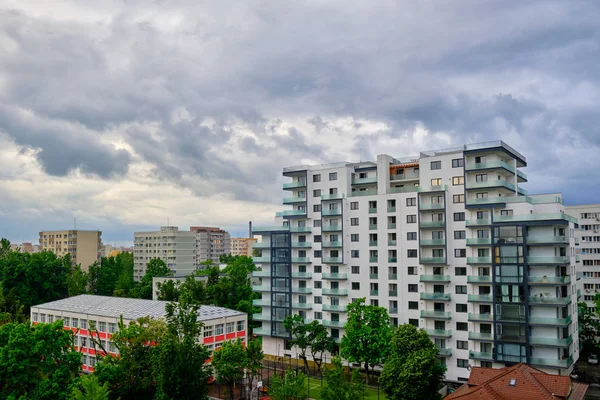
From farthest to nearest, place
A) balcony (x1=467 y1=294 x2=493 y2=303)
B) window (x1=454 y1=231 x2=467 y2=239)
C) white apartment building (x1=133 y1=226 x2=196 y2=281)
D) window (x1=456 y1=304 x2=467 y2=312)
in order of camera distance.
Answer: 1. white apartment building (x1=133 y1=226 x2=196 y2=281)
2. window (x1=454 y1=231 x2=467 y2=239)
3. window (x1=456 y1=304 x2=467 y2=312)
4. balcony (x1=467 y1=294 x2=493 y2=303)

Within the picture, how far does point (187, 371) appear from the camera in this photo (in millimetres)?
43875

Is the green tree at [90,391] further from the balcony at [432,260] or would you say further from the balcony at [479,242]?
the balcony at [479,242]

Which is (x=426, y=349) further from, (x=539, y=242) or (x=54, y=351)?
(x=54, y=351)

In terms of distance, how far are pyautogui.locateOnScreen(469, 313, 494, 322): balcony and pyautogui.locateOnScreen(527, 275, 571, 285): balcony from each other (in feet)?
19.0

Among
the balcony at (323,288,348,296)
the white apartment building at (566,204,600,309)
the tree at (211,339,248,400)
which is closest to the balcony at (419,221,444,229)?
the balcony at (323,288,348,296)

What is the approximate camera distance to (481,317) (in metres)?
56.0

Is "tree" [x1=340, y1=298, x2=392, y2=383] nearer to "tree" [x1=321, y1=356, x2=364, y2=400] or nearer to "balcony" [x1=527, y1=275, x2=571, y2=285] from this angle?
"tree" [x1=321, y1=356, x2=364, y2=400]

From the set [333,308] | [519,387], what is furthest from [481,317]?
[333,308]

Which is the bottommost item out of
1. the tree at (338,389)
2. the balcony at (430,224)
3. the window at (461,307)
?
the tree at (338,389)

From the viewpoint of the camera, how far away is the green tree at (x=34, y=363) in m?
40.5

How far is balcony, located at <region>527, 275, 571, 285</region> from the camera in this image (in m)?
52.5

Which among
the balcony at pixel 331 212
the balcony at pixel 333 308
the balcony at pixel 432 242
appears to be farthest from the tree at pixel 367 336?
the balcony at pixel 331 212

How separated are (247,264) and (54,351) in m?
77.9

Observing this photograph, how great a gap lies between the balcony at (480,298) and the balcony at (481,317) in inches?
60.8
